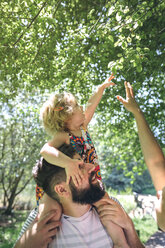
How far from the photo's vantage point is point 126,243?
1.72 metres

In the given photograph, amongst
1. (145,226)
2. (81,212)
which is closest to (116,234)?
(81,212)

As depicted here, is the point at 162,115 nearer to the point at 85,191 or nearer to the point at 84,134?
the point at 84,134

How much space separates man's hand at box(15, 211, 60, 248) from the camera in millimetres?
1604

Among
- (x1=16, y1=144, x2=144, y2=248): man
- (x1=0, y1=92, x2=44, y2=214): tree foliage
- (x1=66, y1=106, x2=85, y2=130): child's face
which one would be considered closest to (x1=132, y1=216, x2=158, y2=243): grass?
(x1=0, y1=92, x2=44, y2=214): tree foliage

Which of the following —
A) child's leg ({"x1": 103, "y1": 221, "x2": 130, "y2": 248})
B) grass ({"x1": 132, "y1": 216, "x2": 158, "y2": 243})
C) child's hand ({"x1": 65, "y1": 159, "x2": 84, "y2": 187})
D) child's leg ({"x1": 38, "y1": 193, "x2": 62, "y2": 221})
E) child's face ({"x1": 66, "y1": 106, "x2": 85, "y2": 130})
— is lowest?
grass ({"x1": 132, "y1": 216, "x2": 158, "y2": 243})

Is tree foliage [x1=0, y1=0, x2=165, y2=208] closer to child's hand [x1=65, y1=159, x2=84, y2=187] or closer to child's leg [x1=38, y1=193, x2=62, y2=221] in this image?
child's hand [x1=65, y1=159, x2=84, y2=187]

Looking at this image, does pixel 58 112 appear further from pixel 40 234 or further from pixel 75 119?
pixel 40 234

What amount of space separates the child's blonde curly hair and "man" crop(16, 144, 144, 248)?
33.4 inches

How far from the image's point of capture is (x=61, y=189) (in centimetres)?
191

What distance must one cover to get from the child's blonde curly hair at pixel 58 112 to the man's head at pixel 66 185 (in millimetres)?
866

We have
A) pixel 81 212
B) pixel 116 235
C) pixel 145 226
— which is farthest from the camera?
pixel 145 226

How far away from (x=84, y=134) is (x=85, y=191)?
4.13 ft

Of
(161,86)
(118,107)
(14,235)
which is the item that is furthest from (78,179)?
(14,235)

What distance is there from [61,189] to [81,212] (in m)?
0.24
